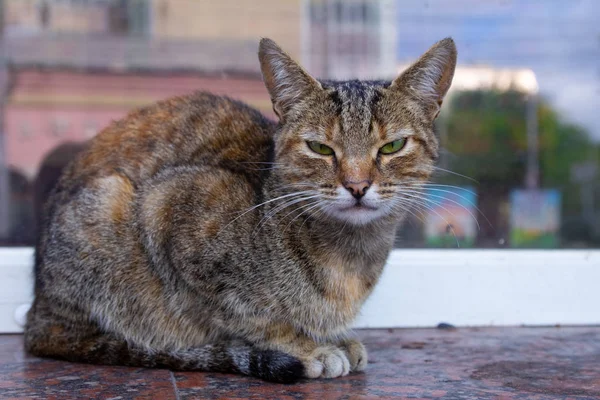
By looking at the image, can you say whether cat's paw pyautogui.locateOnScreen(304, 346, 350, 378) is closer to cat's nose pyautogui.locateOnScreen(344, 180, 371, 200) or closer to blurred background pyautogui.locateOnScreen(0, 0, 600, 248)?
cat's nose pyautogui.locateOnScreen(344, 180, 371, 200)

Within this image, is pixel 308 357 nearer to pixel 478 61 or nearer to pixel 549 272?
pixel 549 272

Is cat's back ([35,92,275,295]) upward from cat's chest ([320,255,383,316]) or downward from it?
upward

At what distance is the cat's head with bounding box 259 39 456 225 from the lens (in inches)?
85.1

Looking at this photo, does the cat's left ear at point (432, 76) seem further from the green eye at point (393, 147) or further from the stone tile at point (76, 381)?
the stone tile at point (76, 381)

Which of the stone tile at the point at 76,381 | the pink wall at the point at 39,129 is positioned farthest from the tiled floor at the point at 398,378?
the pink wall at the point at 39,129

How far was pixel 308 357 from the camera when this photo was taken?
7.27 feet

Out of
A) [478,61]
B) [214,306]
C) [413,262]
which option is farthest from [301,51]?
[214,306]

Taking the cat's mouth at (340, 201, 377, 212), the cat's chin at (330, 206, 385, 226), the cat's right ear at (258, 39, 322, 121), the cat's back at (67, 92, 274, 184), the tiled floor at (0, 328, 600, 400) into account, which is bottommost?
the tiled floor at (0, 328, 600, 400)

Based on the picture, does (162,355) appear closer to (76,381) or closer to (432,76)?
(76,381)

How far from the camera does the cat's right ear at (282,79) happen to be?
231 cm

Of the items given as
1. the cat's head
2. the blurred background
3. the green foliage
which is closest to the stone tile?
the cat's head

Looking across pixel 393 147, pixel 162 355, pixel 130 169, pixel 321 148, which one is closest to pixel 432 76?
pixel 393 147

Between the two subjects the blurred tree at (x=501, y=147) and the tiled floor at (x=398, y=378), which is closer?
the tiled floor at (x=398, y=378)

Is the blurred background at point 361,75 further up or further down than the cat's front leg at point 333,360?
further up
